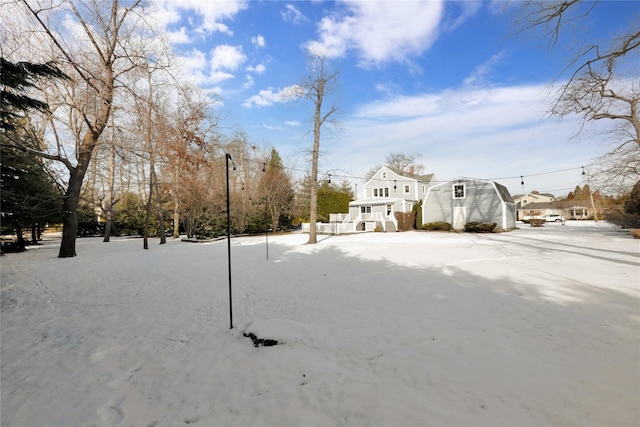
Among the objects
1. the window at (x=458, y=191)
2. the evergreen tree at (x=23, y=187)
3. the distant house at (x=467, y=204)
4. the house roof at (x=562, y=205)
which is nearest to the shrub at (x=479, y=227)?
the distant house at (x=467, y=204)

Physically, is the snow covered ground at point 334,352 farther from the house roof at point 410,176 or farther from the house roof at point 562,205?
the house roof at point 562,205

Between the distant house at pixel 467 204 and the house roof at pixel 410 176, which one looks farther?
the house roof at pixel 410 176

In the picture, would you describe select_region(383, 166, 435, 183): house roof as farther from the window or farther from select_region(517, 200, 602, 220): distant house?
select_region(517, 200, 602, 220): distant house

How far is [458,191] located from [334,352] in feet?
82.7

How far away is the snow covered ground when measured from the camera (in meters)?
2.46

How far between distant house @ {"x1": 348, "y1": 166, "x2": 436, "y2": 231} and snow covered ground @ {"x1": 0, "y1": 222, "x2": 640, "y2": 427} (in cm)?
2240

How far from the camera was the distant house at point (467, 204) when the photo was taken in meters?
23.5

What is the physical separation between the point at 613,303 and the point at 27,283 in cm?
1316

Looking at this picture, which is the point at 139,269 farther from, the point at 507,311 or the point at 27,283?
the point at 507,311

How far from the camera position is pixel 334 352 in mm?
3471

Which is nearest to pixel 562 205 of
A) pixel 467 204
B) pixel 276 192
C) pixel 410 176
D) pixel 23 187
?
pixel 410 176

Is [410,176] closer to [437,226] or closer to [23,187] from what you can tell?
[437,226]

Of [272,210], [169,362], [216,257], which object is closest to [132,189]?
[272,210]

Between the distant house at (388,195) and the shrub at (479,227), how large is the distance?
6.85 m
